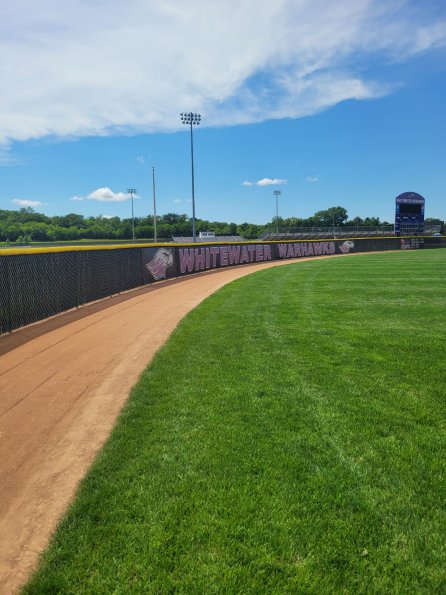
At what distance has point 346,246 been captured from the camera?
44438 millimetres

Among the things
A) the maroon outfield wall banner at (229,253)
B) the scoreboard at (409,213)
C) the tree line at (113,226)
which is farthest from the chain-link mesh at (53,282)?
the tree line at (113,226)

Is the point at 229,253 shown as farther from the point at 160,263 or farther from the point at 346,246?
the point at 346,246

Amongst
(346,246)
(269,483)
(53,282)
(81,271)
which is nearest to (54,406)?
(269,483)

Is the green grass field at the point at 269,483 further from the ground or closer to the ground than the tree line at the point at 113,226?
closer to the ground

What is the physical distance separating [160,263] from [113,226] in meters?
124

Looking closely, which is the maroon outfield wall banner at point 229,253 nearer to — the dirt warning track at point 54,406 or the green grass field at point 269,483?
the dirt warning track at point 54,406

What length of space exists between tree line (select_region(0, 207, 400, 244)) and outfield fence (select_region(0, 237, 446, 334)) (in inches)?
2935

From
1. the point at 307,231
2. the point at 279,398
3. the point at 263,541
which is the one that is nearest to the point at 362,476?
the point at 263,541

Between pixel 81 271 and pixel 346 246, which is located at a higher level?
pixel 346 246

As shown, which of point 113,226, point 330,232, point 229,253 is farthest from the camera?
point 113,226

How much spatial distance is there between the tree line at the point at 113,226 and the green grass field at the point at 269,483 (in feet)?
302

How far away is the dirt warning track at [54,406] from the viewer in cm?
308

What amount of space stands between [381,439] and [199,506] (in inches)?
72.3

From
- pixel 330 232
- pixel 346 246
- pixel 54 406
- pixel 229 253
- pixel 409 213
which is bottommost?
pixel 54 406
